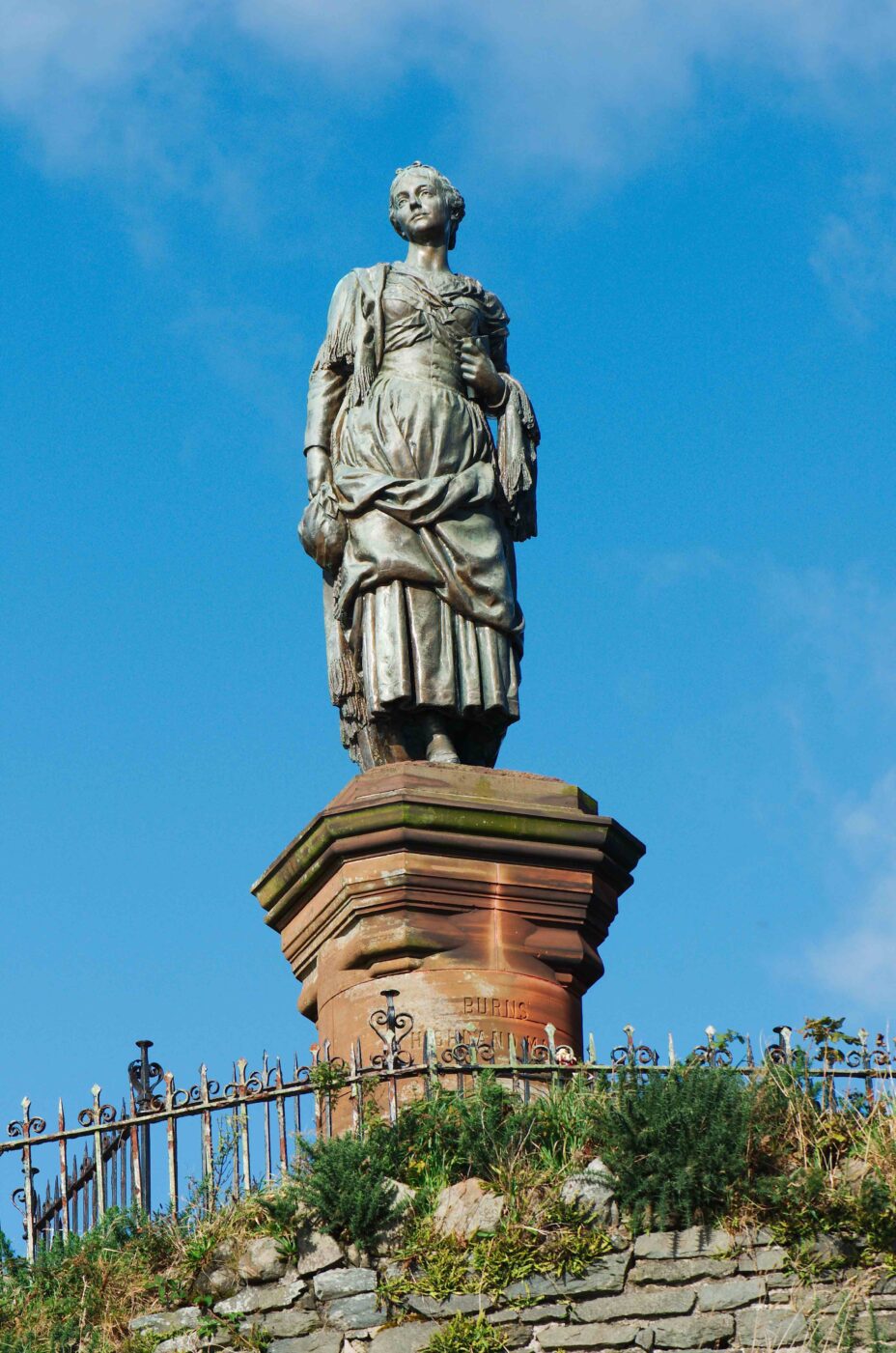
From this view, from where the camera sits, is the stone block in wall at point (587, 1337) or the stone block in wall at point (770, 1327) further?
the stone block in wall at point (587, 1337)

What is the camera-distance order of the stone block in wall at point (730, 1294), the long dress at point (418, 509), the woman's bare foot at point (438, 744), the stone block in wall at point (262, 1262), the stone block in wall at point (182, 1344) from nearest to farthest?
the stone block in wall at point (730, 1294)
the stone block in wall at point (182, 1344)
the stone block in wall at point (262, 1262)
the woman's bare foot at point (438, 744)
the long dress at point (418, 509)

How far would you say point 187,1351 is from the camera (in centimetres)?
1195

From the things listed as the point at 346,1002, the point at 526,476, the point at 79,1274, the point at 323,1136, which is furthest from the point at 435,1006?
the point at 526,476

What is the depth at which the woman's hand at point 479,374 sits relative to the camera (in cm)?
1584

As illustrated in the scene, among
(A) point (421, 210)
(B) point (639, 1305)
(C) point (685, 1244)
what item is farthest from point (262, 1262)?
(A) point (421, 210)

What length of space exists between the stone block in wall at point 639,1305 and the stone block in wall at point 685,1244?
0.47 feet

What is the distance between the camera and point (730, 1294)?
11.5 metres

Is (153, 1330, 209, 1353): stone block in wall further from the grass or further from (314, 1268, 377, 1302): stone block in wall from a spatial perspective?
(314, 1268, 377, 1302): stone block in wall

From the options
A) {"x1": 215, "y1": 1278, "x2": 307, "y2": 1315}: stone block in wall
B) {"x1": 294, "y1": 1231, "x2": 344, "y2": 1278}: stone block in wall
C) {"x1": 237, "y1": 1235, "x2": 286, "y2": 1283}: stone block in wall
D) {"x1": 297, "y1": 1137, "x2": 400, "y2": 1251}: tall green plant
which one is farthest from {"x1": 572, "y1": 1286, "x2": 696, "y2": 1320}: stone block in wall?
{"x1": 237, "y1": 1235, "x2": 286, "y2": 1283}: stone block in wall

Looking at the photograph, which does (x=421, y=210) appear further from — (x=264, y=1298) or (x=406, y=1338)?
(x=406, y=1338)

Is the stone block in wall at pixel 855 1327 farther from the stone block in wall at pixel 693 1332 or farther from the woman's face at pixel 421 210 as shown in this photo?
the woman's face at pixel 421 210

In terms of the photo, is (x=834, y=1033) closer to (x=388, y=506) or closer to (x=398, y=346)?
(x=388, y=506)

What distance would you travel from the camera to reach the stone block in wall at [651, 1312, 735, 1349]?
11.4 m

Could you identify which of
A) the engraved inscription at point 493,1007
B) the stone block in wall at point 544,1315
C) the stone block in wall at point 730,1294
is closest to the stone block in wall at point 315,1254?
the stone block in wall at point 544,1315
